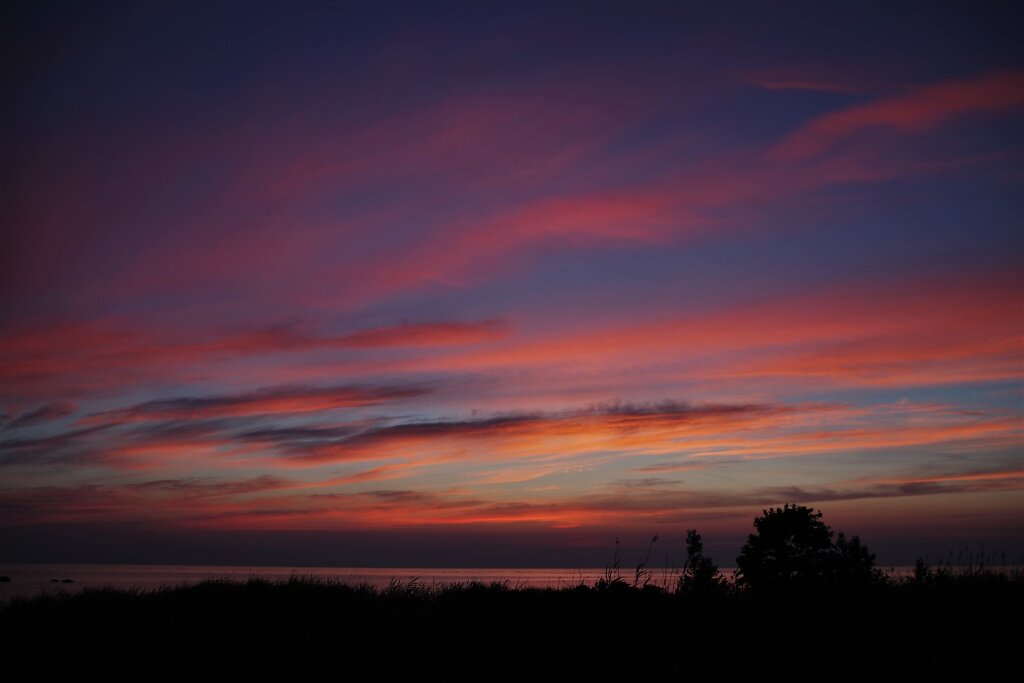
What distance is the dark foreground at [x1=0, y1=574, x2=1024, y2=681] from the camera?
29.7ft

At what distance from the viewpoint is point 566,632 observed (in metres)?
11.1

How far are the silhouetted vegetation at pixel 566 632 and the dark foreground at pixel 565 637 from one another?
35mm

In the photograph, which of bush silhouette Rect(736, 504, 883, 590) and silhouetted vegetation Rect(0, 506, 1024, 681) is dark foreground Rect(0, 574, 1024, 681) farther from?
bush silhouette Rect(736, 504, 883, 590)

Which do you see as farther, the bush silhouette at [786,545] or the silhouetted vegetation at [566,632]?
the bush silhouette at [786,545]

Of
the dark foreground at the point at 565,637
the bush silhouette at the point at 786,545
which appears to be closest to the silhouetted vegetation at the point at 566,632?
the dark foreground at the point at 565,637

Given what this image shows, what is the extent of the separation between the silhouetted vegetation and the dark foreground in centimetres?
3

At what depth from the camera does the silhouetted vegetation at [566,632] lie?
9195mm

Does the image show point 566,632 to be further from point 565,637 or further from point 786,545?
point 786,545

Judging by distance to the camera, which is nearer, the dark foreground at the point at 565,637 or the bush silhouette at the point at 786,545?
the dark foreground at the point at 565,637

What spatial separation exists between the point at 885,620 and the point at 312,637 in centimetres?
855

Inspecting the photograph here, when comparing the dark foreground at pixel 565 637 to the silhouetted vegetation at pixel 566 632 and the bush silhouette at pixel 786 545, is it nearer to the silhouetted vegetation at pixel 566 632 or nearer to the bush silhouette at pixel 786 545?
the silhouetted vegetation at pixel 566 632

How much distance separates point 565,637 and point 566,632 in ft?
0.57

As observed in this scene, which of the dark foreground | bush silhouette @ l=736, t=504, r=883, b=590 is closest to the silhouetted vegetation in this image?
the dark foreground

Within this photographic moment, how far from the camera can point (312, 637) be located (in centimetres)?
1126
